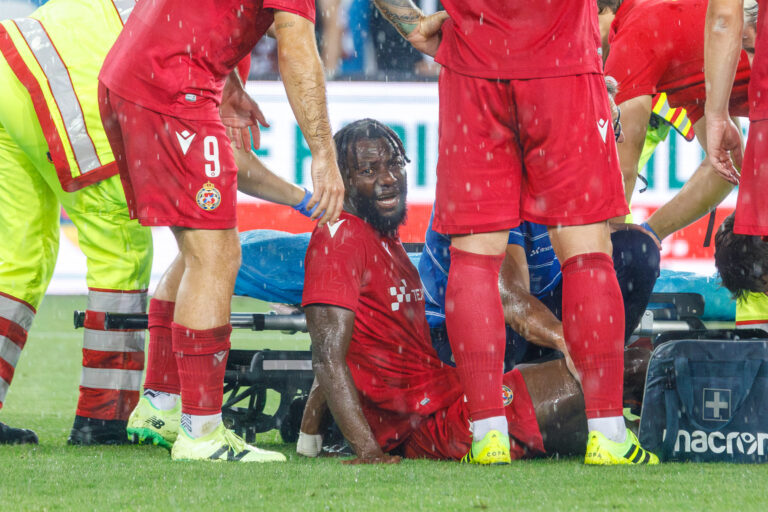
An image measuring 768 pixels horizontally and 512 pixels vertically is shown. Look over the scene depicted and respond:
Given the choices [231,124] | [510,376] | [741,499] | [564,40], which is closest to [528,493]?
[741,499]

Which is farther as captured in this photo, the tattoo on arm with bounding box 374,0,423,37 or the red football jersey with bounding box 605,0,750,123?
the red football jersey with bounding box 605,0,750,123

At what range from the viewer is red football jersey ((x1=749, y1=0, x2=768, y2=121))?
9.52 feet

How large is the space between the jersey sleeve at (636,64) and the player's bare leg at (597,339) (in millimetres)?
1523

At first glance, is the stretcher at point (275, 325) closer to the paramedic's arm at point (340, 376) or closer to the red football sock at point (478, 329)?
the paramedic's arm at point (340, 376)

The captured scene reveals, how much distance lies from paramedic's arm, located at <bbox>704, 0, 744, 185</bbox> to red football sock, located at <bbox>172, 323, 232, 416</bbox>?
144cm

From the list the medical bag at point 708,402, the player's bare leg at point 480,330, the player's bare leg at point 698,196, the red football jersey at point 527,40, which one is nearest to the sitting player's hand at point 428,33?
the red football jersey at point 527,40

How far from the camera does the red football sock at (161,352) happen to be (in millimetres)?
3277

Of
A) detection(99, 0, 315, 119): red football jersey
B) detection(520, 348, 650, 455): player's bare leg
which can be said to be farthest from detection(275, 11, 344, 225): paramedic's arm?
detection(520, 348, 650, 455): player's bare leg

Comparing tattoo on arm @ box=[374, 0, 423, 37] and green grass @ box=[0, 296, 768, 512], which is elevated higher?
tattoo on arm @ box=[374, 0, 423, 37]

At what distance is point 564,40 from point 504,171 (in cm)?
35

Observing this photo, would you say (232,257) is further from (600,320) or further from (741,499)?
(741,499)

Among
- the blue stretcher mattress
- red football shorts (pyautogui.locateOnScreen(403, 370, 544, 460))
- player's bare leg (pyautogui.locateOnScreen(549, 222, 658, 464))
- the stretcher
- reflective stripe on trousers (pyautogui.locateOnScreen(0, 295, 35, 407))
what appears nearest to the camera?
player's bare leg (pyautogui.locateOnScreen(549, 222, 658, 464))

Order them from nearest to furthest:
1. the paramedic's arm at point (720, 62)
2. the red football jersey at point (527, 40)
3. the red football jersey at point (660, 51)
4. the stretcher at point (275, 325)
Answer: the red football jersey at point (527, 40), the paramedic's arm at point (720, 62), the stretcher at point (275, 325), the red football jersey at point (660, 51)

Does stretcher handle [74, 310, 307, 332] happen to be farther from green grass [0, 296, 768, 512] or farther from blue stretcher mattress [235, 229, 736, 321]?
green grass [0, 296, 768, 512]
